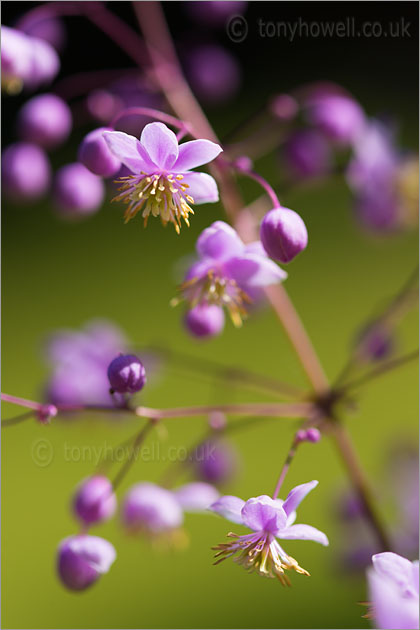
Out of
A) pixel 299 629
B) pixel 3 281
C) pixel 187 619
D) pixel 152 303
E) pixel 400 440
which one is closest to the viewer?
pixel 400 440

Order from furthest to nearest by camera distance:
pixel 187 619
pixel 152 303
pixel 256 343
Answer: pixel 152 303 < pixel 256 343 < pixel 187 619

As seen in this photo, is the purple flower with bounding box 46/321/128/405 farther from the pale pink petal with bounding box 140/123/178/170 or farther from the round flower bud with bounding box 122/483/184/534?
the pale pink petal with bounding box 140/123/178/170

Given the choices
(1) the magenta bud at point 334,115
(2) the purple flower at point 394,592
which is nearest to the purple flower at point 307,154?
(1) the magenta bud at point 334,115

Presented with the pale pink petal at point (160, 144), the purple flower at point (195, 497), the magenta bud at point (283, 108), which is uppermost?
the magenta bud at point (283, 108)

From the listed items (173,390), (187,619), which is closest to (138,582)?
(187,619)

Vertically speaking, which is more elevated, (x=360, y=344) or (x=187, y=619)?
(x=360, y=344)

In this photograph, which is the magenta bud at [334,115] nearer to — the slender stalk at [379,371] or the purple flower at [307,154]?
the purple flower at [307,154]

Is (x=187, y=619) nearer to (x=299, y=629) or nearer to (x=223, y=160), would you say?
(x=299, y=629)
